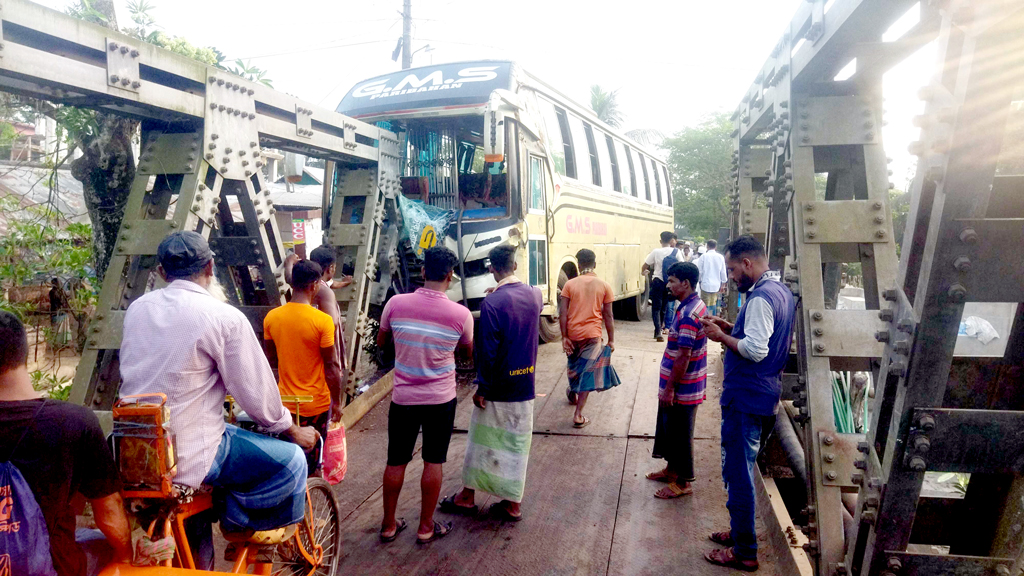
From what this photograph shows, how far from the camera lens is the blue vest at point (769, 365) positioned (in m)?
3.26

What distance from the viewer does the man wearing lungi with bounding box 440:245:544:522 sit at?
394 cm

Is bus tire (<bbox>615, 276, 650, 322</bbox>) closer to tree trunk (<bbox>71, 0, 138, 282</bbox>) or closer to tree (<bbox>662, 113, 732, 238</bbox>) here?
tree trunk (<bbox>71, 0, 138, 282</bbox>)

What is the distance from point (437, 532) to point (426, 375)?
1.03 m

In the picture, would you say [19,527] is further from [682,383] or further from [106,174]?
[106,174]

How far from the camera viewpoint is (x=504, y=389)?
3.97m

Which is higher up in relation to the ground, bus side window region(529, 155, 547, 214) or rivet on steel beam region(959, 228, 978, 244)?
bus side window region(529, 155, 547, 214)

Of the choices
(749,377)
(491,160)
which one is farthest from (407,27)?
(749,377)

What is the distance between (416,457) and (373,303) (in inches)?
96.7

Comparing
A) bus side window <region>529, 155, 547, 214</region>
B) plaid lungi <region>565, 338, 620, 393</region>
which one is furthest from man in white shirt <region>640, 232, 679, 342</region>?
plaid lungi <region>565, 338, 620, 393</region>

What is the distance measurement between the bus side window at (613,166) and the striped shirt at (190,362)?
30.6 feet

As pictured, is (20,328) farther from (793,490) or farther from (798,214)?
(793,490)

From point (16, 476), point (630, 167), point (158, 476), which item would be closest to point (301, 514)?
point (158, 476)

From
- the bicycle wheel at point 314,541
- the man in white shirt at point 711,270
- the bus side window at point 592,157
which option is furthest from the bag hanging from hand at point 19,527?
the man in white shirt at point 711,270

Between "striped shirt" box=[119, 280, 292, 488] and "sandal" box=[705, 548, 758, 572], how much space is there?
2.65 metres
